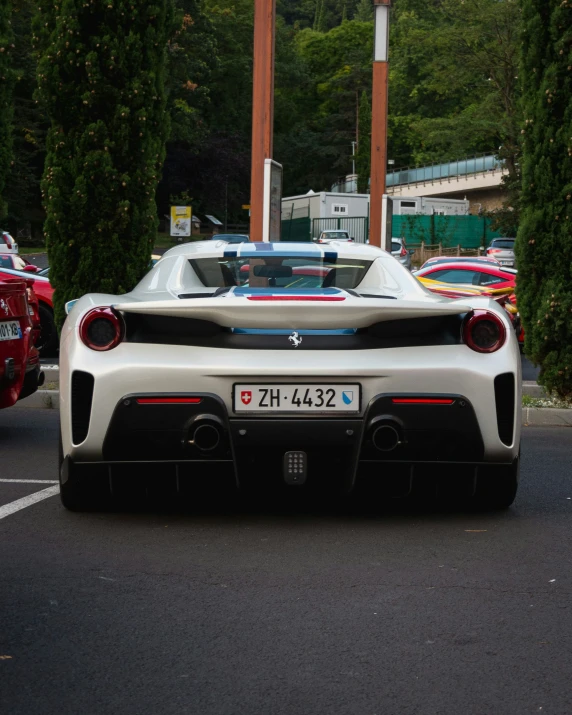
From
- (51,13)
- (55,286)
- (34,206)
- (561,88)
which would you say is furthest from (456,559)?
(34,206)

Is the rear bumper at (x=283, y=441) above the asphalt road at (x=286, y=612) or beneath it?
above

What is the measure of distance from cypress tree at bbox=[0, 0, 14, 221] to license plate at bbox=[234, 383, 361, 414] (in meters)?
9.16

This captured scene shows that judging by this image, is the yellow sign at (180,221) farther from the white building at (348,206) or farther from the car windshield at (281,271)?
the car windshield at (281,271)

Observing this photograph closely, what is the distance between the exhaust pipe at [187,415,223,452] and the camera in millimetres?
5234

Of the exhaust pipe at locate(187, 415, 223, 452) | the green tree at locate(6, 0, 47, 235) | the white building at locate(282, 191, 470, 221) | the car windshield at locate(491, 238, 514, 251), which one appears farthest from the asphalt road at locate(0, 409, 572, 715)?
the green tree at locate(6, 0, 47, 235)

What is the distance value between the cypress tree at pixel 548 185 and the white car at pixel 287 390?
5.57 m

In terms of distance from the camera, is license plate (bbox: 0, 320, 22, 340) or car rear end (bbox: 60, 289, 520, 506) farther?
license plate (bbox: 0, 320, 22, 340)

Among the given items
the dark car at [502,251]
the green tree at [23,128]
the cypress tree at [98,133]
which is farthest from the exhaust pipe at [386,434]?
the green tree at [23,128]

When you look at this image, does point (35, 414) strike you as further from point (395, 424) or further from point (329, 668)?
point (329, 668)

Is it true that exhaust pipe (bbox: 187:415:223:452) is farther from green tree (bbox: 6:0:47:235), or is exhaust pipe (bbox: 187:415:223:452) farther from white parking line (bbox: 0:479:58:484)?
green tree (bbox: 6:0:47:235)

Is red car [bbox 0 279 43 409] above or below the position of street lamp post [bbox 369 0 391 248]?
below

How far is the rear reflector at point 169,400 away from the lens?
525 centimetres

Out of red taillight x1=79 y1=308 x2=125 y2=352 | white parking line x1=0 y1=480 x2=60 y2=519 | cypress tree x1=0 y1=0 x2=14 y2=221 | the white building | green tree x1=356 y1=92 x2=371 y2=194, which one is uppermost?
green tree x1=356 y1=92 x2=371 y2=194

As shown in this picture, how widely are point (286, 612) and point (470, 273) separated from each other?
62.0 ft
